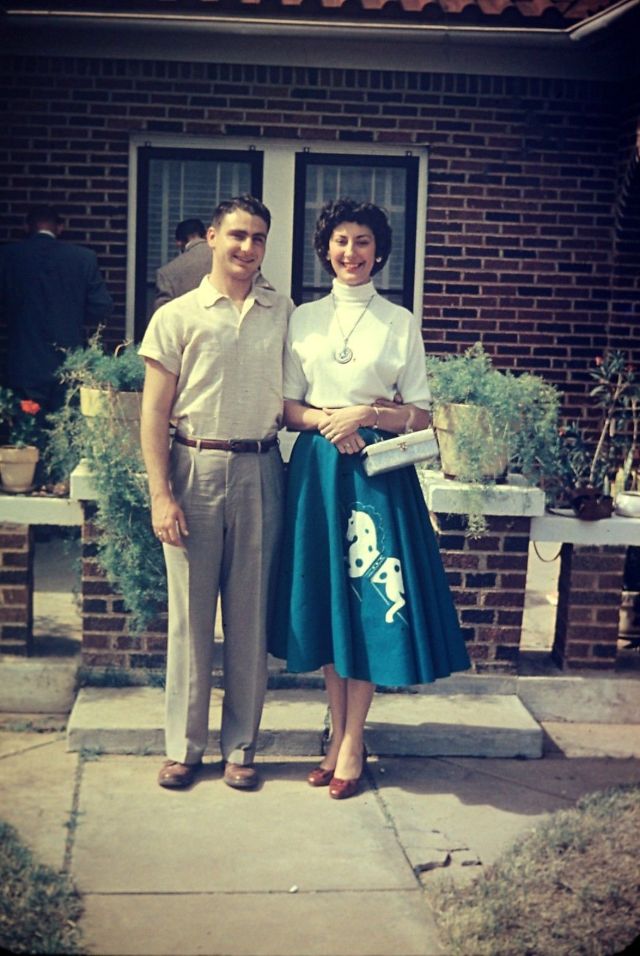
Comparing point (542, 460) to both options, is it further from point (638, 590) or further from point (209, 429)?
point (209, 429)

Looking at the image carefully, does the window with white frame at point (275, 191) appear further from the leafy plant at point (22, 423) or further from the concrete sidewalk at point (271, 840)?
the concrete sidewalk at point (271, 840)

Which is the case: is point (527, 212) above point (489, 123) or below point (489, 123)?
below

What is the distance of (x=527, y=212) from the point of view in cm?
797

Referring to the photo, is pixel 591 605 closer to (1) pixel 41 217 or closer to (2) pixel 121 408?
(2) pixel 121 408

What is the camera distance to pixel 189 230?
7367 millimetres

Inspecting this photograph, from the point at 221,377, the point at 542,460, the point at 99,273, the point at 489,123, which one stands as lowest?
the point at 542,460

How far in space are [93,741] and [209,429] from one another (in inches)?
52.7

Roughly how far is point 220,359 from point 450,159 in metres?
4.34

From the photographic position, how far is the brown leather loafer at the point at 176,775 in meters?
4.28

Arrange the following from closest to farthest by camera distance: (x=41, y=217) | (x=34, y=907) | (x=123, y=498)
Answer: (x=34, y=907) → (x=123, y=498) → (x=41, y=217)

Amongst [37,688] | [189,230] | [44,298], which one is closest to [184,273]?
[189,230]

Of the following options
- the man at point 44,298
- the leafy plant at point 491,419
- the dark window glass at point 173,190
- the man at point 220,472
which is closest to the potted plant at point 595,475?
the leafy plant at point 491,419

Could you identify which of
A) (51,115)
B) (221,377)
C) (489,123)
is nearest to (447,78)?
(489,123)

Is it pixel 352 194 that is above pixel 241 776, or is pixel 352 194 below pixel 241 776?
above
